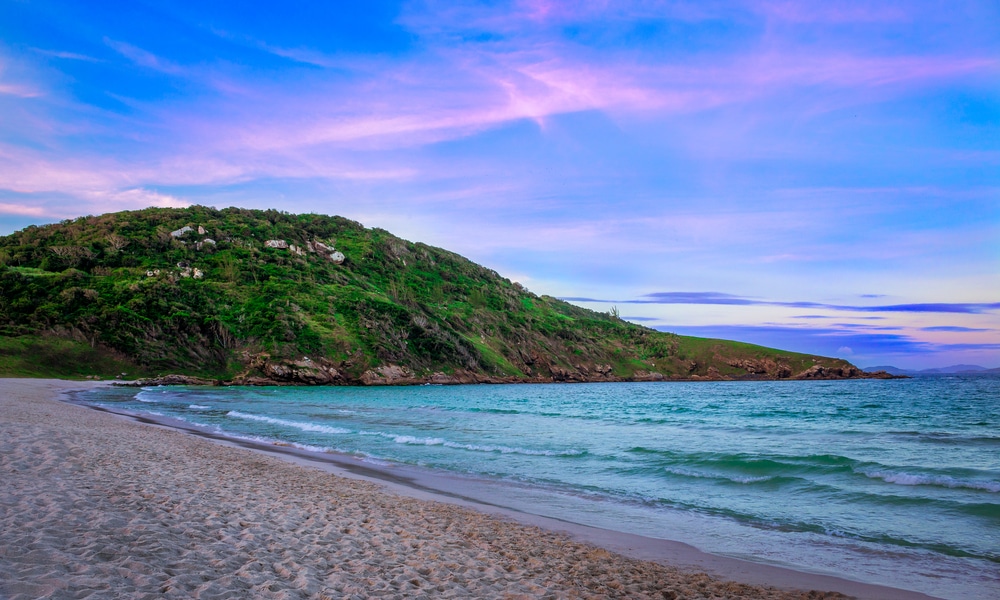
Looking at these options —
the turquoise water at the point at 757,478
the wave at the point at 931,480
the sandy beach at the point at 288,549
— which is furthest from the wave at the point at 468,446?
the wave at the point at 931,480

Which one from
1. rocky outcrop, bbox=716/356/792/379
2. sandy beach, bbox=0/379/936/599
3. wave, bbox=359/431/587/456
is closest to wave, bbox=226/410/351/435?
wave, bbox=359/431/587/456

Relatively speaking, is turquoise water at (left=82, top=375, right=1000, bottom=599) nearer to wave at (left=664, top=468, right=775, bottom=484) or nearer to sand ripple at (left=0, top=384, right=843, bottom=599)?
wave at (left=664, top=468, right=775, bottom=484)

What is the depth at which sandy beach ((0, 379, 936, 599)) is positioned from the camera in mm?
5984

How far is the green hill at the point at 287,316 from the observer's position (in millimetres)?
81250

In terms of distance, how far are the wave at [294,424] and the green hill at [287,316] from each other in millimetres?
48864

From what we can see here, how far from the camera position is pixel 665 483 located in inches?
607

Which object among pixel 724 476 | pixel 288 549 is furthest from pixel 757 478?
pixel 288 549

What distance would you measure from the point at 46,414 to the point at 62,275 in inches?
3271

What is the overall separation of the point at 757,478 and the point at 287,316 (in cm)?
9343

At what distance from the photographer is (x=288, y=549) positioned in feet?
25.0

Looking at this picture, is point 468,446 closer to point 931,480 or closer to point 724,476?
point 724,476

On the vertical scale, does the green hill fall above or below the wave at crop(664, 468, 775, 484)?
above

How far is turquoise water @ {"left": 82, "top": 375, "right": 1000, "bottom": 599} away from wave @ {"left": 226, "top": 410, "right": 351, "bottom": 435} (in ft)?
0.64

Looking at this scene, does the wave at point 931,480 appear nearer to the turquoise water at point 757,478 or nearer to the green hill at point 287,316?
A: the turquoise water at point 757,478
